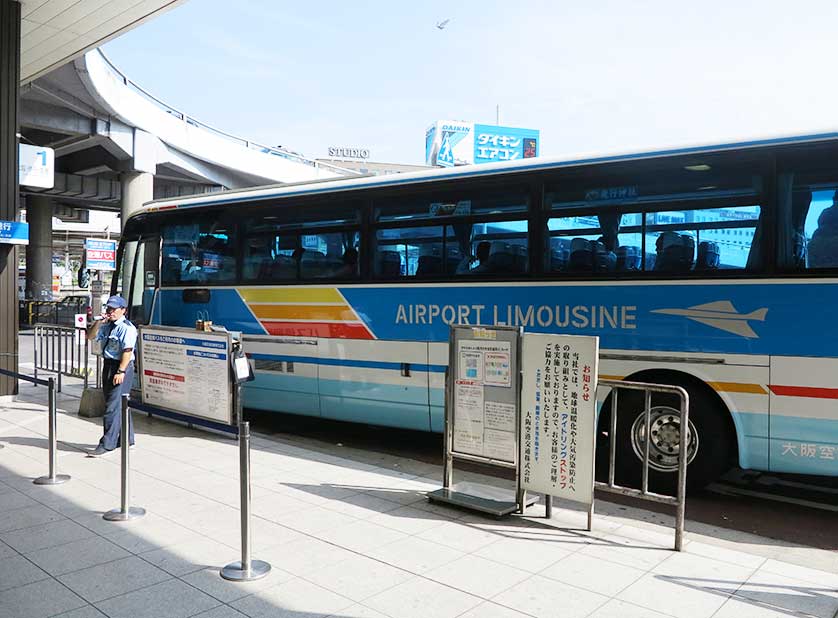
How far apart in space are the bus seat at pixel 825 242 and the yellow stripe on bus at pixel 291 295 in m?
5.00

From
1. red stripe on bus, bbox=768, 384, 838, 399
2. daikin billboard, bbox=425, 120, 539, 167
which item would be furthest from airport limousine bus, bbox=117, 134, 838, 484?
daikin billboard, bbox=425, 120, 539, 167

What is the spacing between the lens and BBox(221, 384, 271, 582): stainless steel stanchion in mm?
4273

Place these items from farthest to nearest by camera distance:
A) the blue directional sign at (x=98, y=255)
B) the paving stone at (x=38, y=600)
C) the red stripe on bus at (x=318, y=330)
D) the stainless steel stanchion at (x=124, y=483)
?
the blue directional sign at (x=98, y=255)
the red stripe on bus at (x=318, y=330)
the stainless steel stanchion at (x=124, y=483)
the paving stone at (x=38, y=600)

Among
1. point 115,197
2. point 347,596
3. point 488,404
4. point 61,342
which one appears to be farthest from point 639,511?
point 115,197

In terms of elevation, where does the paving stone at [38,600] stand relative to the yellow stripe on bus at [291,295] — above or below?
below

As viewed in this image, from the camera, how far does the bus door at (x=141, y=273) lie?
34.8 feet

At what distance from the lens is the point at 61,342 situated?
37.0ft

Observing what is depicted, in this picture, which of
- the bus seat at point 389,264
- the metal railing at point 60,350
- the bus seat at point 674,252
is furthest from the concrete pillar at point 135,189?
the bus seat at point 674,252

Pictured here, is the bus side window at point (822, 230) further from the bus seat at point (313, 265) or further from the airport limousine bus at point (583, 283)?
the bus seat at point (313, 265)

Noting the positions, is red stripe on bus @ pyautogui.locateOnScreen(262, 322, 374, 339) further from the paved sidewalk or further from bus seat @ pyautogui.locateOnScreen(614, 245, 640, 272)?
bus seat @ pyautogui.locateOnScreen(614, 245, 640, 272)

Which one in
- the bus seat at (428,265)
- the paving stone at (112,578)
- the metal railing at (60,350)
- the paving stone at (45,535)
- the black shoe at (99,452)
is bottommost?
the paving stone at (112,578)

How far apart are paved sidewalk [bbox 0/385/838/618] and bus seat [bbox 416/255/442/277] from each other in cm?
229

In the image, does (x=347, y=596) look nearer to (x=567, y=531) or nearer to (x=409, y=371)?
(x=567, y=531)

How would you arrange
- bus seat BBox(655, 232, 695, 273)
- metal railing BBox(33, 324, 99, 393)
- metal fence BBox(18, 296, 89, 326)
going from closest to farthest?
bus seat BBox(655, 232, 695, 273) → metal railing BBox(33, 324, 99, 393) → metal fence BBox(18, 296, 89, 326)
